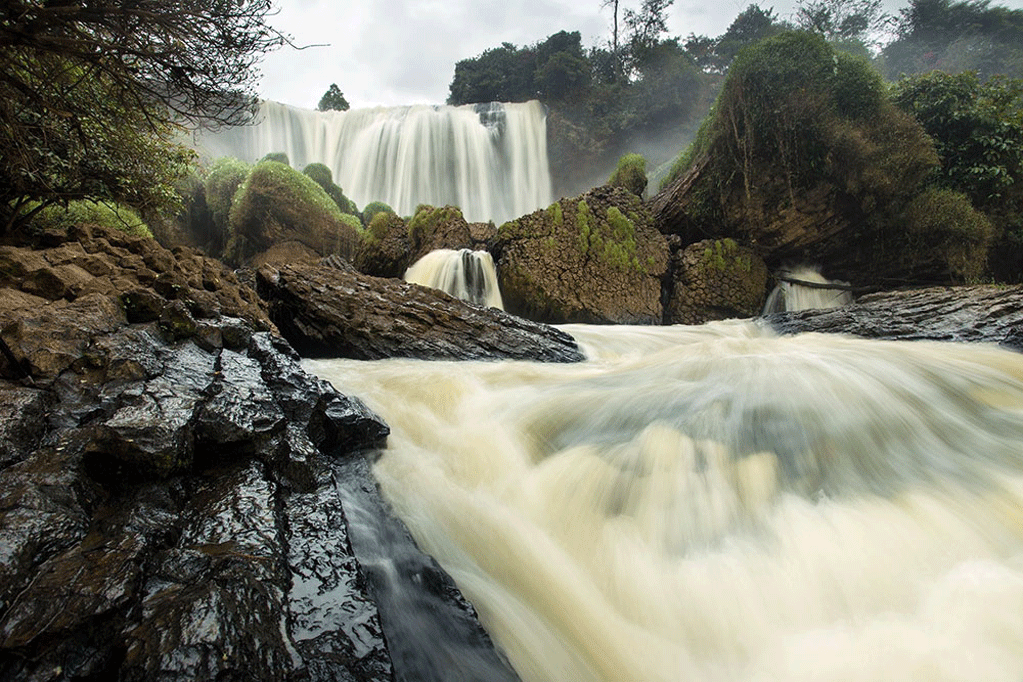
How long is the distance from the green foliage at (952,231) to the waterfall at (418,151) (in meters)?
16.5

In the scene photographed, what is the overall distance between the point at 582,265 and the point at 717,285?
3.13 meters

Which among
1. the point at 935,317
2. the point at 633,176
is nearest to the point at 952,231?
the point at 935,317

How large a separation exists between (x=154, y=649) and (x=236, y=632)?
18 centimetres

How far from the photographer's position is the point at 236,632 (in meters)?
1.30

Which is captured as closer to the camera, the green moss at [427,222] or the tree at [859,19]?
the green moss at [427,222]

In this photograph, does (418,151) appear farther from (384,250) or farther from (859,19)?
(859,19)

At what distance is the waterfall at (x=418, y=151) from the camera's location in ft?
77.2

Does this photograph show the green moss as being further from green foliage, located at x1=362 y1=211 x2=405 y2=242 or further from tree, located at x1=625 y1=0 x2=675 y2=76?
tree, located at x1=625 y1=0 x2=675 y2=76

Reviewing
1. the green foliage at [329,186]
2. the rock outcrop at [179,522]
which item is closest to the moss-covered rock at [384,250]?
the rock outcrop at [179,522]

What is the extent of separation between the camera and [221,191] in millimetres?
15078

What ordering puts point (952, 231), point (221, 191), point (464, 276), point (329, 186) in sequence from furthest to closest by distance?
point (329, 186), point (221, 191), point (464, 276), point (952, 231)

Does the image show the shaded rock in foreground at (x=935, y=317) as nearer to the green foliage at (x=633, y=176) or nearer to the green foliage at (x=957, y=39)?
the green foliage at (x=633, y=176)

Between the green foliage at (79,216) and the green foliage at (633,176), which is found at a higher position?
the green foliage at (633,176)

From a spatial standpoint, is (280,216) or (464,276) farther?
(280,216)
